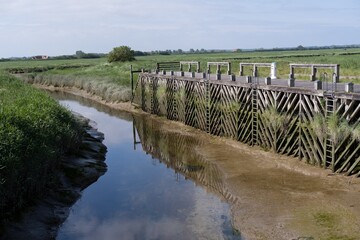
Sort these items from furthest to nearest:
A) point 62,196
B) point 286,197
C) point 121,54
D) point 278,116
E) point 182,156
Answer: point 121,54, point 182,156, point 278,116, point 62,196, point 286,197

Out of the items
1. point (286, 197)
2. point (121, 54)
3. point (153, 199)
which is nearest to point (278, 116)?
point (286, 197)

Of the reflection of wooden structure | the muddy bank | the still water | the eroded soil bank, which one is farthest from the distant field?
the muddy bank

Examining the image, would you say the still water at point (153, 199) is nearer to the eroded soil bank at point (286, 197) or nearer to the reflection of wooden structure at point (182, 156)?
the reflection of wooden structure at point (182, 156)

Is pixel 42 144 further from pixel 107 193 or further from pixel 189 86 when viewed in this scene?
pixel 189 86

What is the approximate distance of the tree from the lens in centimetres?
8344

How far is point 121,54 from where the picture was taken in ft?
277

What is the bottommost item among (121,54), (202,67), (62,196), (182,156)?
(182,156)

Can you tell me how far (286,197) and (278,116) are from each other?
5.65 m

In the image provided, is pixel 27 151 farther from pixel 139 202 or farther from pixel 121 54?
pixel 121 54

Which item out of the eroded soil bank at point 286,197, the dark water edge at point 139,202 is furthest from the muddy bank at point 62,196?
the eroded soil bank at point 286,197

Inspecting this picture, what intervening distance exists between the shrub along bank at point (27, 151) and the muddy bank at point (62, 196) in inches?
15.8

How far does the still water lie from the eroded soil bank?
0.65 metres

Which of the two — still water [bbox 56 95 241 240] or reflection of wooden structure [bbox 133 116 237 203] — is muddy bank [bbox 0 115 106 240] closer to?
still water [bbox 56 95 241 240]

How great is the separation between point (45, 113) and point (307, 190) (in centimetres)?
1043
